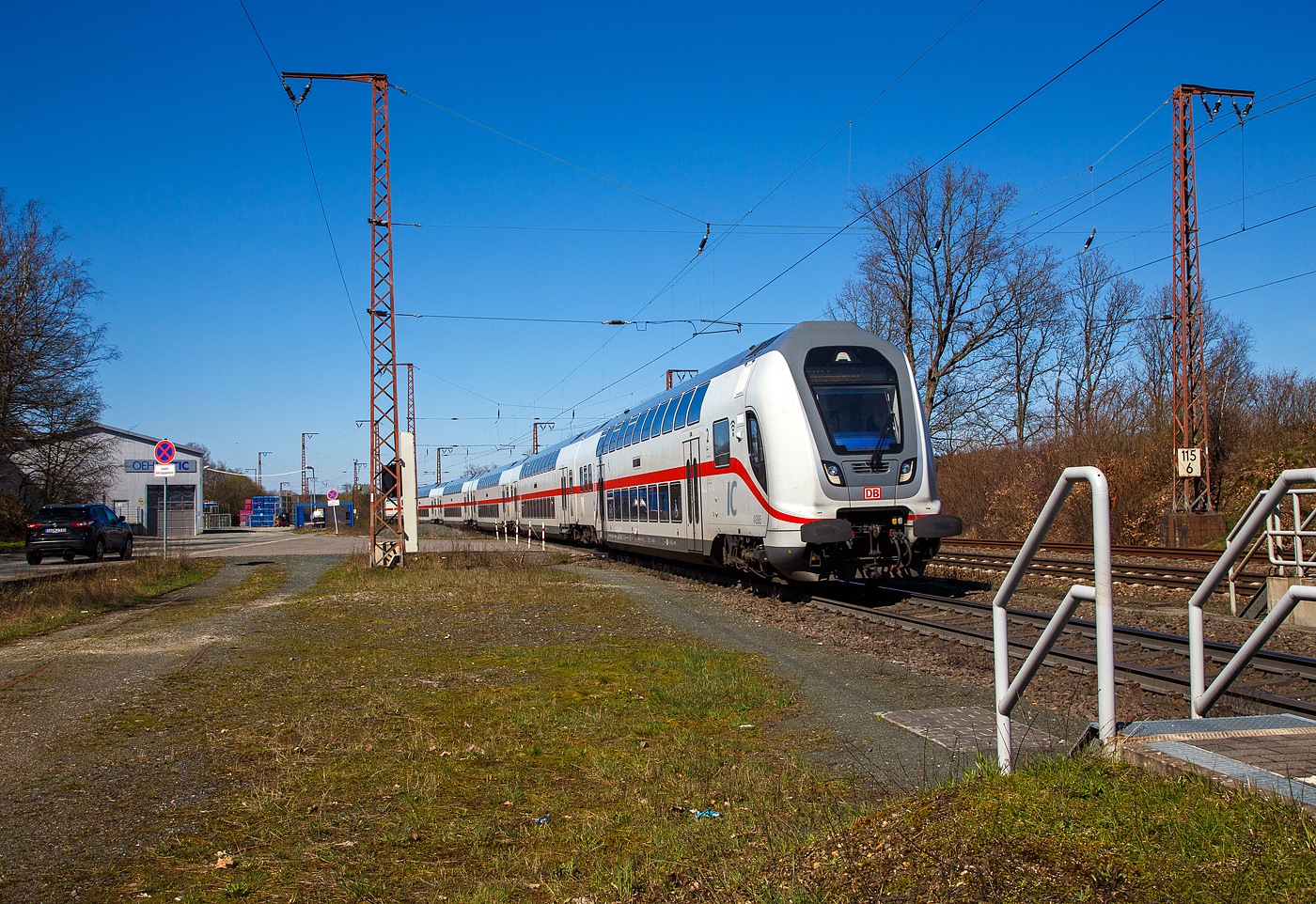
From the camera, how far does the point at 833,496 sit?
40.9 ft

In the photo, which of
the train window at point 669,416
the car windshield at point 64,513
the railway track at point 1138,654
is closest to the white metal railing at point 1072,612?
the railway track at point 1138,654

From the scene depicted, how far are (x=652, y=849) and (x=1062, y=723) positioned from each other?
3744 mm

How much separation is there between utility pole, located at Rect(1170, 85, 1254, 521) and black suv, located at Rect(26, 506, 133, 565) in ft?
96.8

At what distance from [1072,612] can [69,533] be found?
28632 millimetres

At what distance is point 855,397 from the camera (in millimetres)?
13055

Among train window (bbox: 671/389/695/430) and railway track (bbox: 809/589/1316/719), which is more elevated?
train window (bbox: 671/389/695/430)

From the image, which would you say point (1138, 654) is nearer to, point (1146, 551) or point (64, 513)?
point (1146, 551)

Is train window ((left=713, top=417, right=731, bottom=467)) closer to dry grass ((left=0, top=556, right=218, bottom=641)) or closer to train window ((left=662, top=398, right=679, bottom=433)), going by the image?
train window ((left=662, top=398, right=679, bottom=433))

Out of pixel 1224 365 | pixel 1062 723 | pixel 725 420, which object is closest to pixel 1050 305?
pixel 1224 365

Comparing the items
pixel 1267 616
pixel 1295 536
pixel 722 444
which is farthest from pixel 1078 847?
pixel 722 444

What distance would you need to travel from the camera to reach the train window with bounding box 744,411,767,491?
43.5ft

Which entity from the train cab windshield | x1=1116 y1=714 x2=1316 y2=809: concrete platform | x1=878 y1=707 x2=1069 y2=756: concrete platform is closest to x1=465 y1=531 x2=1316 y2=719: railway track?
x1=878 y1=707 x2=1069 y2=756: concrete platform

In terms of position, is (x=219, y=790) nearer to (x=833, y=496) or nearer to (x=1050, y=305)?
(x=833, y=496)

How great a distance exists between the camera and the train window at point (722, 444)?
48.1 ft
